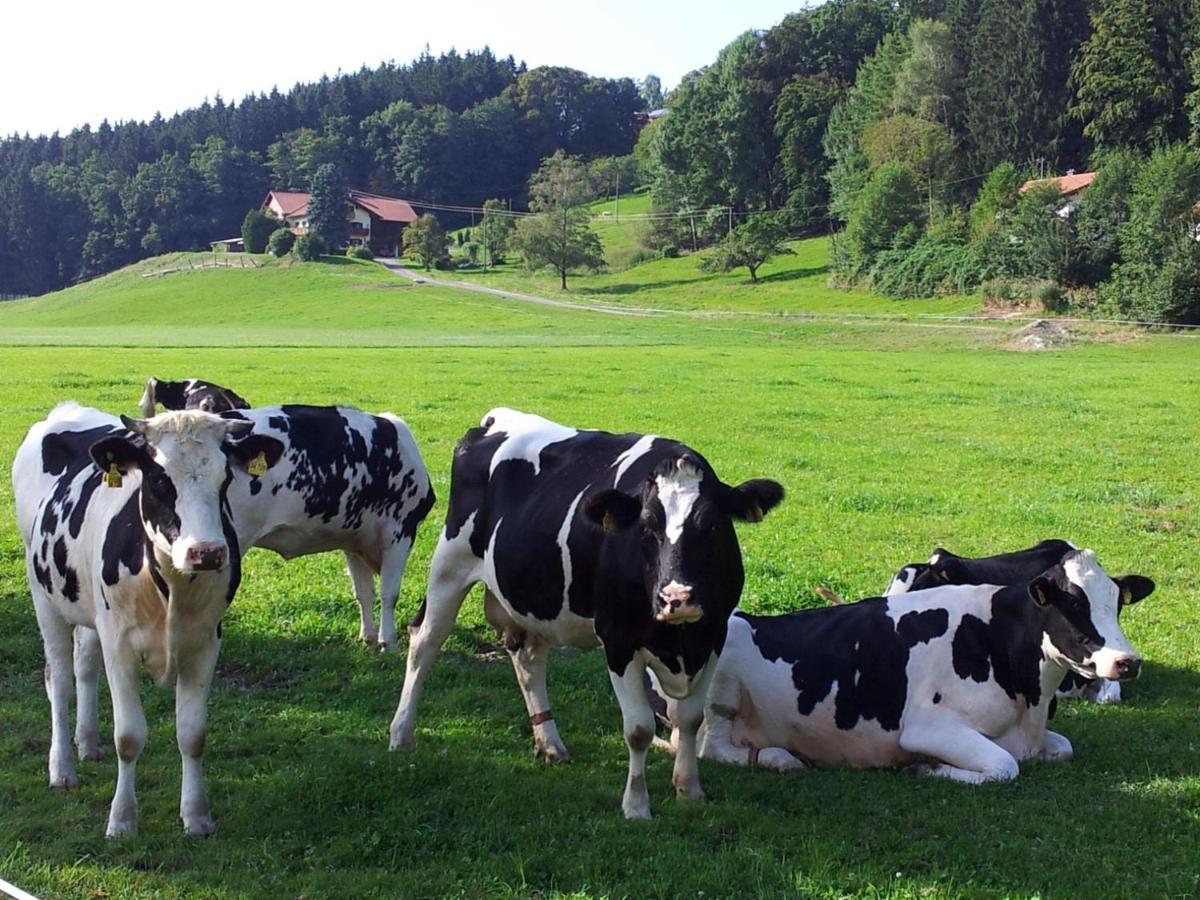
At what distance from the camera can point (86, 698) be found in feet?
24.1

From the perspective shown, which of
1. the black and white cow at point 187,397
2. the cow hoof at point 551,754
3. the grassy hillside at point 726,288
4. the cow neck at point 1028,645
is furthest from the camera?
the grassy hillside at point 726,288

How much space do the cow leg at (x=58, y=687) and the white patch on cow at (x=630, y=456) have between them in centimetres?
369

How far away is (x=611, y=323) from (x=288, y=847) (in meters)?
61.0

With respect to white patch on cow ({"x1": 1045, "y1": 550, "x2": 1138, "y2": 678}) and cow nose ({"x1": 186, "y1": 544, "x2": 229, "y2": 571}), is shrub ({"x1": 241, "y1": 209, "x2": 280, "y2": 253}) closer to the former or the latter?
cow nose ({"x1": 186, "y1": 544, "x2": 229, "y2": 571})

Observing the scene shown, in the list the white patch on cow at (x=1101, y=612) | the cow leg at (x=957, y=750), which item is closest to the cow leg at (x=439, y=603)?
the cow leg at (x=957, y=750)

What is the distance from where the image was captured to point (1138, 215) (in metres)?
62.4

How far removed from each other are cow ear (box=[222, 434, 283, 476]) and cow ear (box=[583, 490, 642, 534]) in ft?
6.21

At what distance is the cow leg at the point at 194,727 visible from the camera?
20.4 ft

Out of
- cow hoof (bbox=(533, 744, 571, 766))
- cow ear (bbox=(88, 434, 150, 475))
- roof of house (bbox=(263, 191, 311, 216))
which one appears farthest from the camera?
roof of house (bbox=(263, 191, 311, 216))

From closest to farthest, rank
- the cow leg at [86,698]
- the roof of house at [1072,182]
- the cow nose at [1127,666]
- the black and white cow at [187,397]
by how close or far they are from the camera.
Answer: the cow nose at [1127,666]
the cow leg at [86,698]
the black and white cow at [187,397]
the roof of house at [1072,182]

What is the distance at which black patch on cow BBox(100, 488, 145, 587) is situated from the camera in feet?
20.4

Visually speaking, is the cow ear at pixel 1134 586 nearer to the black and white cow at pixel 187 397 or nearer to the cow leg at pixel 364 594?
the cow leg at pixel 364 594

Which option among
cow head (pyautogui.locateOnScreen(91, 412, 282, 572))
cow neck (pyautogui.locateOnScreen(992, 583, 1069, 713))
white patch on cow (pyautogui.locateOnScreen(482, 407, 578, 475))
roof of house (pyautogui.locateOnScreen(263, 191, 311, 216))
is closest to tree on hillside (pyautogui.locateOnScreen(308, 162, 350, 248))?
roof of house (pyautogui.locateOnScreen(263, 191, 311, 216))

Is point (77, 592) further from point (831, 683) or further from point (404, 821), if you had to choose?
point (831, 683)
